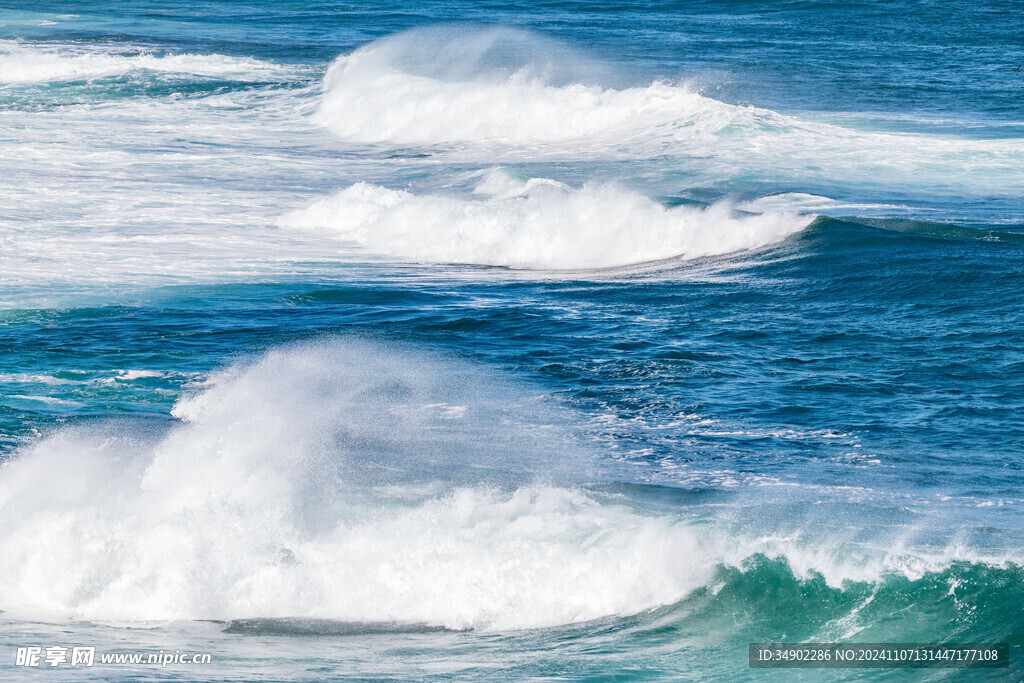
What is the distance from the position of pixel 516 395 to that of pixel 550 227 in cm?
716

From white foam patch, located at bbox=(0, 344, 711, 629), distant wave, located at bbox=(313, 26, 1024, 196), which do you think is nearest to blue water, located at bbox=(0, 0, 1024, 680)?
white foam patch, located at bbox=(0, 344, 711, 629)

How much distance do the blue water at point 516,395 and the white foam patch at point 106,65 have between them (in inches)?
306

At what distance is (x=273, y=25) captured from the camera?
47.3 meters

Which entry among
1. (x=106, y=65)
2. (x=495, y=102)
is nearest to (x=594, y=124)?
(x=495, y=102)

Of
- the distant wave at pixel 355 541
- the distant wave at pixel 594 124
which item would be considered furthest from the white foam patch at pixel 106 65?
the distant wave at pixel 355 541

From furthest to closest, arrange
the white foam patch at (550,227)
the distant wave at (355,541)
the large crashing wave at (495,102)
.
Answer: the large crashing wave at (495,102) → the white foam patch at (550,227) → the distant wave at (355,541)

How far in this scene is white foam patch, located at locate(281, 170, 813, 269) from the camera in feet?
59.3

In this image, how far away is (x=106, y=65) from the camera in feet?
120

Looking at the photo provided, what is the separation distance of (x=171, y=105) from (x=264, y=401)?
73.2 ft

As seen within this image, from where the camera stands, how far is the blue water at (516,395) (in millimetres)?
8203

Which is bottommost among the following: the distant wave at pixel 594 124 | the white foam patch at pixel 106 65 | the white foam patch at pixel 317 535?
the white foam patch at pixel 317 535

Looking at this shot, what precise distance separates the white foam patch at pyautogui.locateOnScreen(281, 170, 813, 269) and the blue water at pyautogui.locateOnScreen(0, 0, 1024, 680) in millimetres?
64

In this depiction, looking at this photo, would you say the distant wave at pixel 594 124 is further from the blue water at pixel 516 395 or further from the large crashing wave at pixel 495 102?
the blue water at pixel 516 395

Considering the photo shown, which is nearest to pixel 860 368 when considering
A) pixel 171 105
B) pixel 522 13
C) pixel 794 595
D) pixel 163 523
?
pixel 794 595
